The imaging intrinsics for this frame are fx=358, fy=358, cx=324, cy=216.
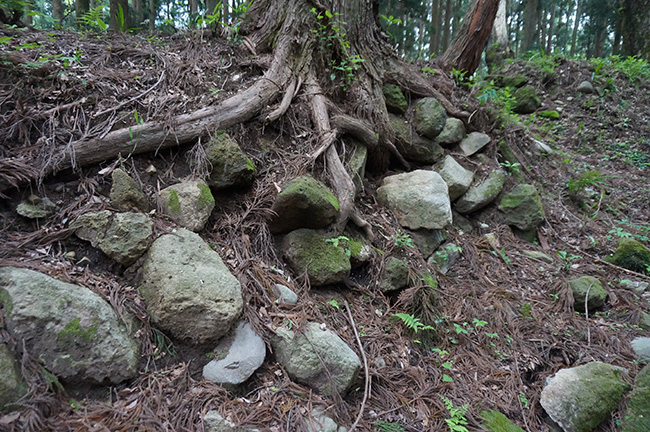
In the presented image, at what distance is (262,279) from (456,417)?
1.77 meters

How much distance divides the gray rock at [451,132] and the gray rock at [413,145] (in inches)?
8.6

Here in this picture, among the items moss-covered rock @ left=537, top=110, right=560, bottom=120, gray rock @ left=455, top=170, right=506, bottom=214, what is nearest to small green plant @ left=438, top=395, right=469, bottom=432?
gray rock @ left=455, top=170, right=506, bottom=214

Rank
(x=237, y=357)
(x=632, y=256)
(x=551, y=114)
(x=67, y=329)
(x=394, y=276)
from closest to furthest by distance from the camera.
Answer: (x=67, y=329) → (x=237, y=357) → (x=394, y=276) → (x=632, y=256) → (x=551, y=114)

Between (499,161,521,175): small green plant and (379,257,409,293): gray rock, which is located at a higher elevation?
(499,161,521,175): small green plant

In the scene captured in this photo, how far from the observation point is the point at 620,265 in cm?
453

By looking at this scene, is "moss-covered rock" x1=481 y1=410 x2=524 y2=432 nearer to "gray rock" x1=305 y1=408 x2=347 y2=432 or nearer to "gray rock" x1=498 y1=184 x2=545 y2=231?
"gray rock" x1=305 y1=408 x2=347 y2=432

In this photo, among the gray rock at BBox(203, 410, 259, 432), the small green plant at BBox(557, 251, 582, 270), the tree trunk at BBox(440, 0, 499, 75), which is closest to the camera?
the gray rock at BBox(203, 410, 259, 432)

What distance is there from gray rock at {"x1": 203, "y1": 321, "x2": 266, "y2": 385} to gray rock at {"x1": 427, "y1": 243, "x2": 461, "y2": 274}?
2284 mm

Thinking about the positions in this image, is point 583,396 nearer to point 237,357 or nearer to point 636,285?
point 636,285

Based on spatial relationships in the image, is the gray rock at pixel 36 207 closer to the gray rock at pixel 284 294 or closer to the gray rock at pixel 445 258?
the gray rock at pixel 284 294

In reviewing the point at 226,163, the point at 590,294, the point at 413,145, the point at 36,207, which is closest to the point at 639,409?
the point at 590,294

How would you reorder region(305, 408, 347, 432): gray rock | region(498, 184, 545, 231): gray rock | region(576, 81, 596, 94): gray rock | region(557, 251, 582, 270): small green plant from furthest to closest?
1. region(576, 81, 596, 94): gray rock
2. region(498, 184, 545, 231): gray rock
3. region(557, 251, 582, 270): small green plant
4. region(305, 408, 347, 432): gray rock

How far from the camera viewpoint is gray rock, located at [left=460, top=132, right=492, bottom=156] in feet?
17.9

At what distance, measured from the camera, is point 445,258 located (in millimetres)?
4184
